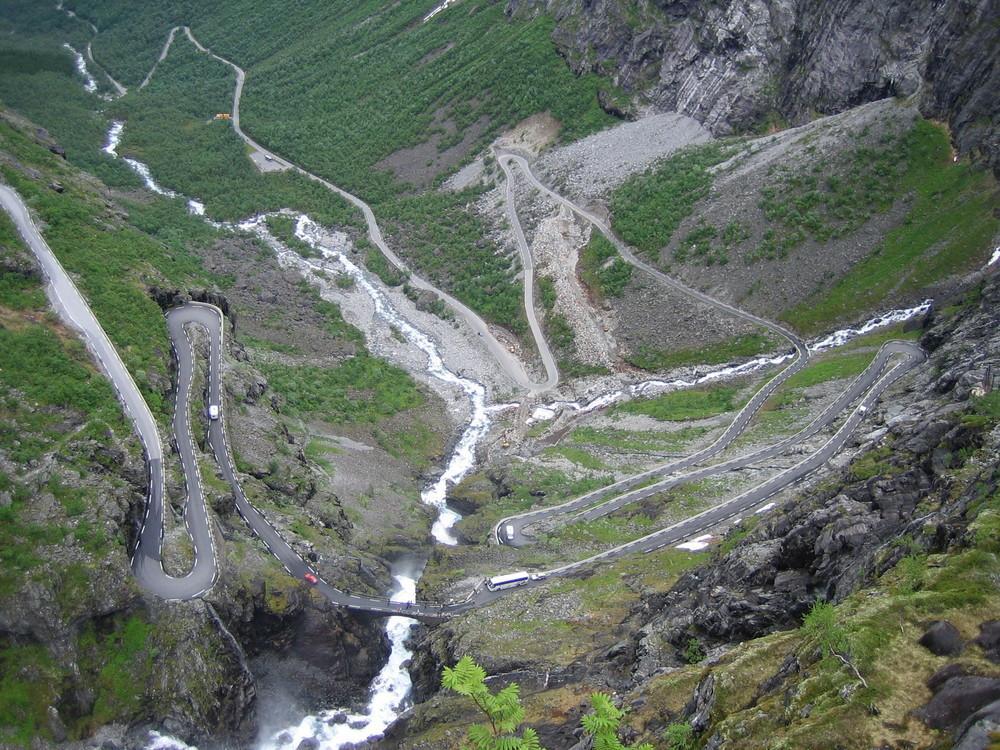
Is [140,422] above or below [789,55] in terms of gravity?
below

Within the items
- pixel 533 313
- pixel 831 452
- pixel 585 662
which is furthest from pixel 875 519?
pixel 533 313

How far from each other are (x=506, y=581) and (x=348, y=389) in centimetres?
3842

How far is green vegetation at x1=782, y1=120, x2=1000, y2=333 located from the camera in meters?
83.6

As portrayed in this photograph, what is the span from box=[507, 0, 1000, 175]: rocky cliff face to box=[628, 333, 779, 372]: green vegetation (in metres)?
29.9

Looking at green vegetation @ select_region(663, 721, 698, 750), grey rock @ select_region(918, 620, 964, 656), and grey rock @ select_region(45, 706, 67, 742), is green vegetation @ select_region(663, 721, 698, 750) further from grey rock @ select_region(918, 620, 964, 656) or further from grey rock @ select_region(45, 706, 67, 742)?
grey rock @ select_region(45, 706, 67, 742)

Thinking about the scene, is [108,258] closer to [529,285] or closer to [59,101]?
[529,285]

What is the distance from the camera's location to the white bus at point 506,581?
5759 centimetres

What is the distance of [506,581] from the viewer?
57.7 meters

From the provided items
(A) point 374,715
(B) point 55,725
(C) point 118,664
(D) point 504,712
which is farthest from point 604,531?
(D) point 504,712

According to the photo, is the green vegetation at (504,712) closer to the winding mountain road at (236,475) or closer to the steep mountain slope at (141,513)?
the steep mountain slope at (141,513)

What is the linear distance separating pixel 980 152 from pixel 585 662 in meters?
73.3

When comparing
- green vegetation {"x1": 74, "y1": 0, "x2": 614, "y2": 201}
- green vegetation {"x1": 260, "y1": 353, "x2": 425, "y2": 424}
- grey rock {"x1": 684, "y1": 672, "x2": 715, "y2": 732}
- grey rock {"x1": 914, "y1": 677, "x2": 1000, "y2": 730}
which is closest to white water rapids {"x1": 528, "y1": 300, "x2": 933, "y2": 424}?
green vegetation {"x1": 260, "y1": 353, "x2": 425, "y2": 424}

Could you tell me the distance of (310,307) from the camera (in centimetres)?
10531

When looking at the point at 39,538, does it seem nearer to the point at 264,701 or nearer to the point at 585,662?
the point at 264,701
